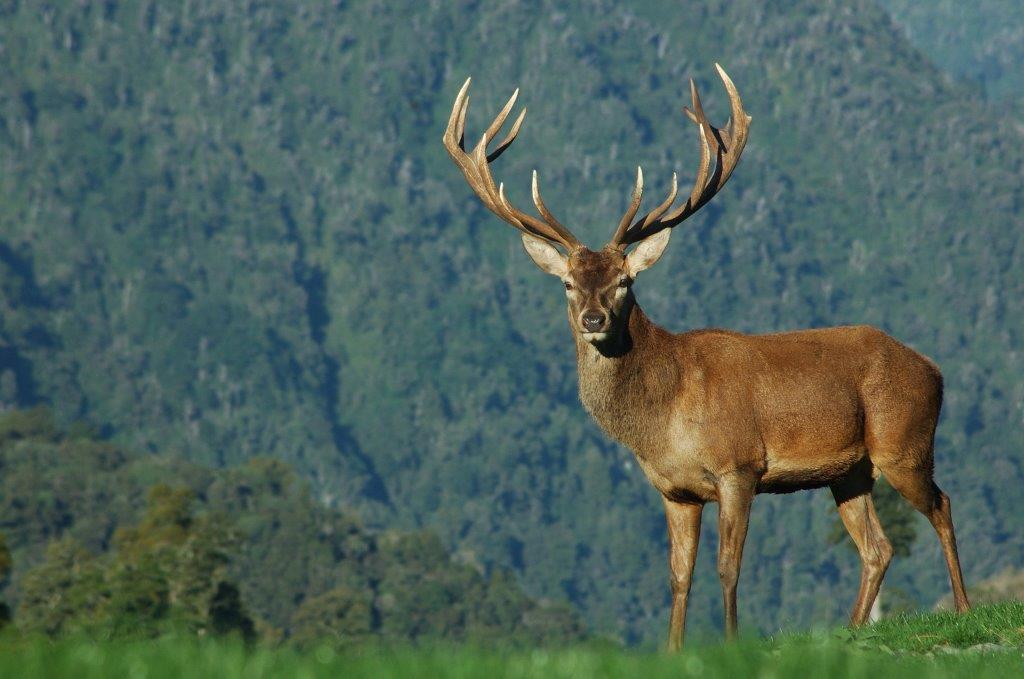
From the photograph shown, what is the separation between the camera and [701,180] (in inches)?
588

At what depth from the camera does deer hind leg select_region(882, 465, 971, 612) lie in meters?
13.8

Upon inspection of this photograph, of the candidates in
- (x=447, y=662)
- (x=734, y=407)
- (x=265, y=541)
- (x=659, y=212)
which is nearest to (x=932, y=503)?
(x=734, y=407)

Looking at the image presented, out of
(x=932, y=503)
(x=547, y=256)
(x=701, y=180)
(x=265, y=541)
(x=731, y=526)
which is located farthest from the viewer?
(x=265, y=541)

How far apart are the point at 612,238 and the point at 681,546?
2.82 m

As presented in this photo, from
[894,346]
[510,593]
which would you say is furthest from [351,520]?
[894,346]

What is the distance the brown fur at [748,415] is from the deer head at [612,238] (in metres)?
0.03

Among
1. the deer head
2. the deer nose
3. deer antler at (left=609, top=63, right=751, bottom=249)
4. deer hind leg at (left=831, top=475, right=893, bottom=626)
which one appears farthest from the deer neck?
deer hind leg at (left=831, top=475, right=893, bottom=626)

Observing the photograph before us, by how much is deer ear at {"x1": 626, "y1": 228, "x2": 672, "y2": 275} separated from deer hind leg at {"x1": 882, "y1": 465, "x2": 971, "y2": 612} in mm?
2477

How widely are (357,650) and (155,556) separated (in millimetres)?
60655

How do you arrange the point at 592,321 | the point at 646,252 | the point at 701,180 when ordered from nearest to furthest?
the point at 592,321
the point at 646,252
the point at 701,180

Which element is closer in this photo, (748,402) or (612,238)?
(748,402)

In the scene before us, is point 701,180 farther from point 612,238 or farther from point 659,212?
point 612,238

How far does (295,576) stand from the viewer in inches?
4656

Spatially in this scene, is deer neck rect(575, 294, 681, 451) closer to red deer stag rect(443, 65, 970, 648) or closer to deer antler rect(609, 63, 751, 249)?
red deer stag rect(443, 65, 970, 648)
